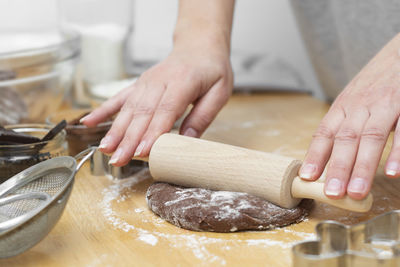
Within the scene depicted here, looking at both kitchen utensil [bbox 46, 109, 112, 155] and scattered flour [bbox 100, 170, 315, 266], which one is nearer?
scattered flour [bbox 100, 170, 315, 266]

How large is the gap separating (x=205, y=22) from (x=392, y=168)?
0.72 meters

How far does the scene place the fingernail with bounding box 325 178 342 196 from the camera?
2.91 ft

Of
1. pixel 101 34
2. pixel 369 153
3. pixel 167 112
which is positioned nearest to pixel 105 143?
pixel 167 112

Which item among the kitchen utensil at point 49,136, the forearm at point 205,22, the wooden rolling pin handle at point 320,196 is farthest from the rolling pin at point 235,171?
the forearm at point 205,22

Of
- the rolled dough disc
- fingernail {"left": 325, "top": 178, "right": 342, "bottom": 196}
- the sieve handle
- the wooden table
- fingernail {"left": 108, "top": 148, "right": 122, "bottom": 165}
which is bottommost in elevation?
the wooden table

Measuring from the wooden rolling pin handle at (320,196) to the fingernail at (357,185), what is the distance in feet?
0.07

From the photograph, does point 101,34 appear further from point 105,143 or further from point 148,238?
point 148,238

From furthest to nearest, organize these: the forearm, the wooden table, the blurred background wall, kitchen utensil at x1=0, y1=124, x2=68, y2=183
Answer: the blurred background wall < the forearm < kitchen utensil at x1=0, y1=124, x2=68, y2=183 < the wooden table

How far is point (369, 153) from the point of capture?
3.04 feet

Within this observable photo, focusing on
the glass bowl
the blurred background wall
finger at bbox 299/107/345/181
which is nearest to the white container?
the glass bowl

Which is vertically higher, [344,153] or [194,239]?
[344,153]

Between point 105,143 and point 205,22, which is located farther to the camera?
point 205,22

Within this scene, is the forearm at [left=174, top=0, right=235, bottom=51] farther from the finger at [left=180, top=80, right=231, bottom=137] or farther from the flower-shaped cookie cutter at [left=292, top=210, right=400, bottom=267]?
the flower-shaped cookie cutter at [left=292, top=210, right=400, bottom=267]

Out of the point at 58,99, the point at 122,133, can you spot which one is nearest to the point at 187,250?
the point at 122,133
